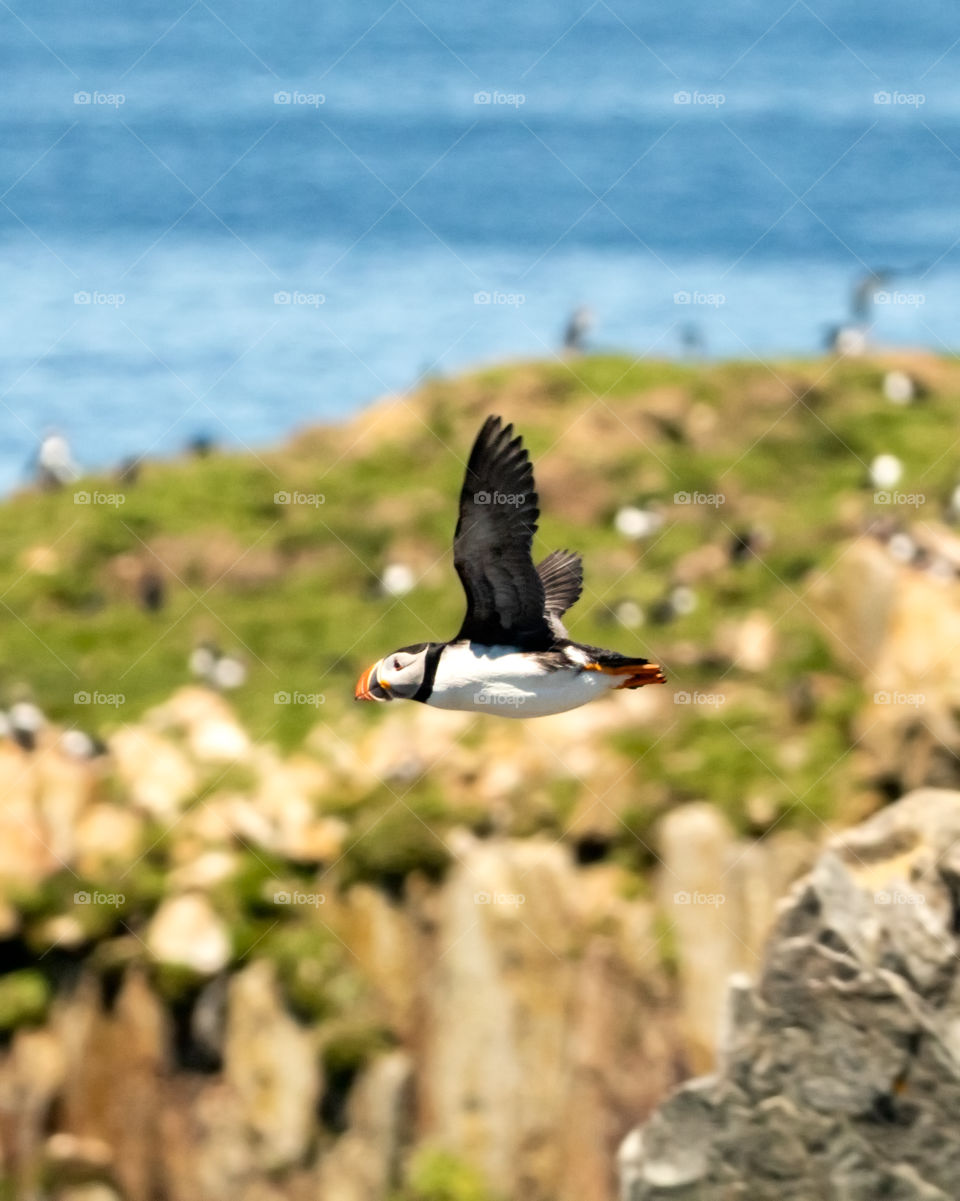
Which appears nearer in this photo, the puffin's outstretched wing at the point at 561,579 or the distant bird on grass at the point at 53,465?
the puffin's outstretched wing at the point at 561,579

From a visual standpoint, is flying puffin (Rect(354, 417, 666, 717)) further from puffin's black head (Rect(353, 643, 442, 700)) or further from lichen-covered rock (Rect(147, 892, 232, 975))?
lichen-covered rock (Rect(147, 892, 232, 975))

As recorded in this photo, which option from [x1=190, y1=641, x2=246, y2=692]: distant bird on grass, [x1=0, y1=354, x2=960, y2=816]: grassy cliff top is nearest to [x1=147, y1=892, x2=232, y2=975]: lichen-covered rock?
[x1=0, y1=354, x2=960, y2=816]: grassy cliff top

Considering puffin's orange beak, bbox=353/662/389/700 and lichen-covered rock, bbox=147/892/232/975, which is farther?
lichen-covered rock, bbox=147/892/232/975

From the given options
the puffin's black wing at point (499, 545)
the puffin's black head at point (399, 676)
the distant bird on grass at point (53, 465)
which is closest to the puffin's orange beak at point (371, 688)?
the puffin's black head at point (399, 676)

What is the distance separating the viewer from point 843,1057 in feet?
66.8

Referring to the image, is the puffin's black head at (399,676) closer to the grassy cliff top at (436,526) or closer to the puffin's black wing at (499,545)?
the puffin's black wing at (499,545)

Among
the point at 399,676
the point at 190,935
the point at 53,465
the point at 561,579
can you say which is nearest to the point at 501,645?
the point at 399,676

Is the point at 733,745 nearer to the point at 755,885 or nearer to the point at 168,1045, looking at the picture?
the point at 755,885

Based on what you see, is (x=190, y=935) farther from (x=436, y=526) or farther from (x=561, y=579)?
(x=561, y=579)

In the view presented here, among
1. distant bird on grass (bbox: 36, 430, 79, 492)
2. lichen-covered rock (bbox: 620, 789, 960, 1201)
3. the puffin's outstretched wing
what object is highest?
distant bird on grass (bbox: 36, 430, 79, 492)

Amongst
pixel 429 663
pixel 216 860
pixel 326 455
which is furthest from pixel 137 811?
pixel 429 663

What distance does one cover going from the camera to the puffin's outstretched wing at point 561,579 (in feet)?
49.5

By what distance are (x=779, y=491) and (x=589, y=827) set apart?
655 cm

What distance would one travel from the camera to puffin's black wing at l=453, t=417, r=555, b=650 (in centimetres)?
1309
